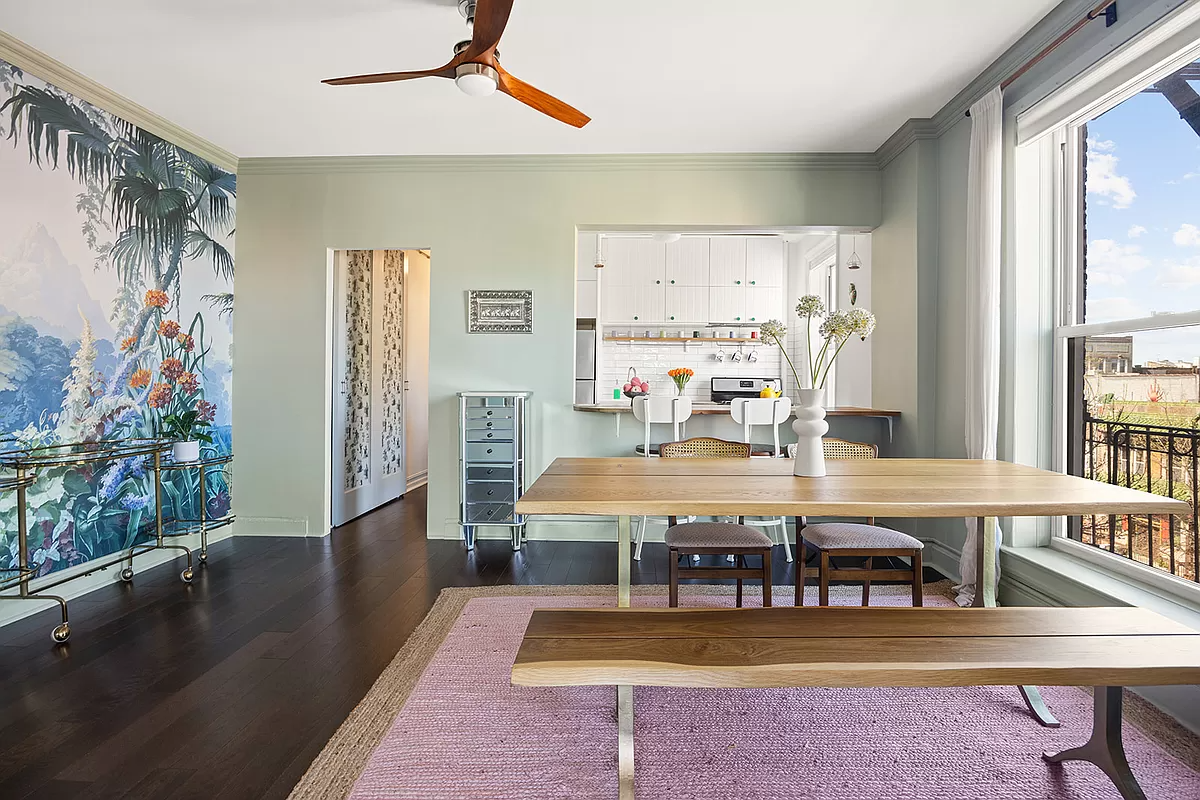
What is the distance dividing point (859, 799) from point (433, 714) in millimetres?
1300

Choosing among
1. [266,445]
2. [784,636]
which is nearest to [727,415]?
[784,636]

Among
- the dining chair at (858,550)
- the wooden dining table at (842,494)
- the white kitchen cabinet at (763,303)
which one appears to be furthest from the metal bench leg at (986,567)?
the white kitchen cabinet at (763,303)

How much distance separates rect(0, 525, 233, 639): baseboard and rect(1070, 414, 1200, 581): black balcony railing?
457 cm

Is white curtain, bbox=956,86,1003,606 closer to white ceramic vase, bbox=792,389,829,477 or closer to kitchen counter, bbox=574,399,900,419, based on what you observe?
kitchen counter, bbox=574,399,900,419

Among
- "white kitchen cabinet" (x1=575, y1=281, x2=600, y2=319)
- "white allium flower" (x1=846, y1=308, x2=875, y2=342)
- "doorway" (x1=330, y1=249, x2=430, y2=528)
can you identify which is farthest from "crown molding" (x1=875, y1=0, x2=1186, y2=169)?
"doorway" (x1=330, y1=249, x2=430, y2=528)

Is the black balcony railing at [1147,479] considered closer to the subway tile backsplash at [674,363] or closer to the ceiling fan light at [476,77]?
the ceiling fan light at [476,77]

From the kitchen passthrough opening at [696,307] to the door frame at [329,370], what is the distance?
2.95m

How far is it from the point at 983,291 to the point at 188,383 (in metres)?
4.68

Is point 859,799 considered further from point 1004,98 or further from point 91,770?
point 1004,98

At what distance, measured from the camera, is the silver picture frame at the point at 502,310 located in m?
4.37

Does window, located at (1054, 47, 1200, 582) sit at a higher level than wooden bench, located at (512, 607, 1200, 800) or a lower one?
higher

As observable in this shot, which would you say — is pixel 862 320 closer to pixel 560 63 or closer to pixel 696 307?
pixel 560 63

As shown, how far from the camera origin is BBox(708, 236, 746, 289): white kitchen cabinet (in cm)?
714

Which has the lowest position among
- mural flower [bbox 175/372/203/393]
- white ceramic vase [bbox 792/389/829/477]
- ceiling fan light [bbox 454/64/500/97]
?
white ceramic vase [bbox 792/389/829/477]
